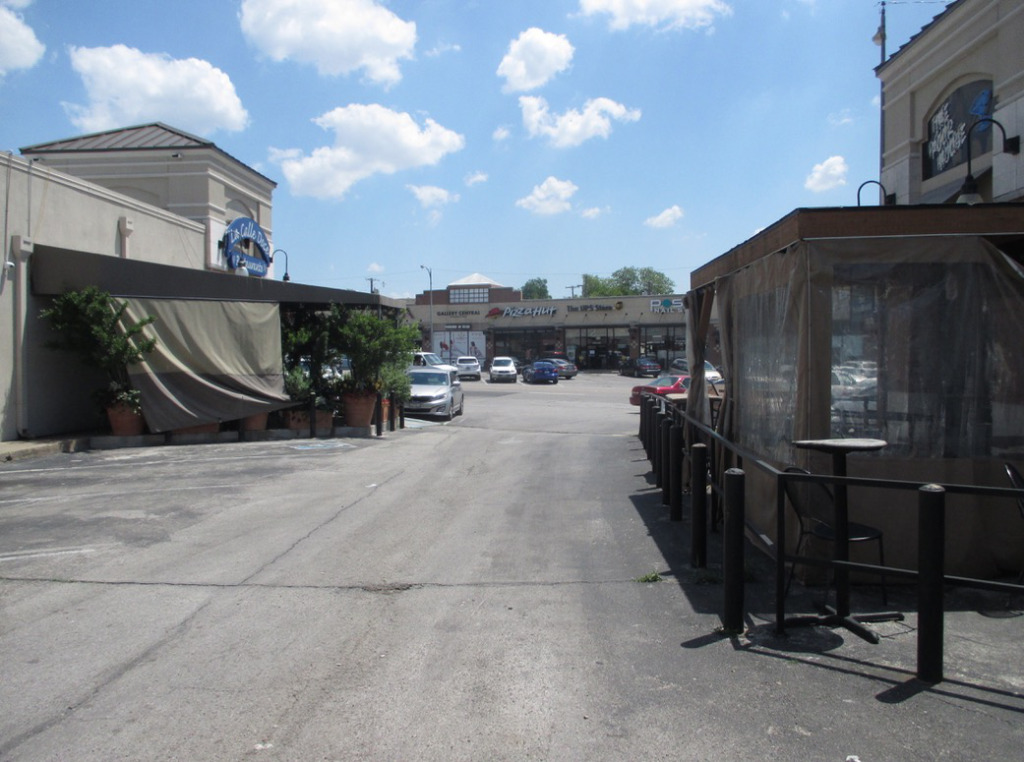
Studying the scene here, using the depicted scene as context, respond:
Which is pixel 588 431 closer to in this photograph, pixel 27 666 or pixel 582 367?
pixel 27 666

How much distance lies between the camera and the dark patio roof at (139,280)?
13.6 m

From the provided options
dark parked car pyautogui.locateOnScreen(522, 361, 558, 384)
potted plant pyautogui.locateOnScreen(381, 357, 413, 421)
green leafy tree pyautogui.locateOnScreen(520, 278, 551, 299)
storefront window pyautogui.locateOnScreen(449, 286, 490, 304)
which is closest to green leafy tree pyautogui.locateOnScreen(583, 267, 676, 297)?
green leafy tree pyautogui.locateOnScreen(520, 278, 551, 299)

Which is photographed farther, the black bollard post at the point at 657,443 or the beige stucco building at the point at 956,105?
the beige stucco building at the point at 956,105

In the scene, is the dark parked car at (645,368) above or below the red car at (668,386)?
above

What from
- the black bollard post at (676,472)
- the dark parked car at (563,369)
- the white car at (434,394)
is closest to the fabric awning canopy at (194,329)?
the white car at (434,394)

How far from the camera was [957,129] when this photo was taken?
42.7 feet

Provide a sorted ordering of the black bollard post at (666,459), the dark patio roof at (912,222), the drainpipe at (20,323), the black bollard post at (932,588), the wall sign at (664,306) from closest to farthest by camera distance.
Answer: the black bollard post at (932,588), the dark patio roof at (912,222), the black bollard post at (666,459), the drainpipe at (20,323), the wall sign at (664,306)

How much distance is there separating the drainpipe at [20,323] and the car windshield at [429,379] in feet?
37.5

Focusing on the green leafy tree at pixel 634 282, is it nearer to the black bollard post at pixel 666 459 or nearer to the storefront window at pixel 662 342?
the storefront window at pixel 662 342

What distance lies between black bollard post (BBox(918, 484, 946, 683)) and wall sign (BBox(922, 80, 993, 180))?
10.2m

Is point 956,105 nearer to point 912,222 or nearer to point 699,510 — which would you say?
point 912,222

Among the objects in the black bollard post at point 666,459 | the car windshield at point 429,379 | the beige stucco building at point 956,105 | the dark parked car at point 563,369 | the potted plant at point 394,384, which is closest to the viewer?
the black bollard post at point 666,459

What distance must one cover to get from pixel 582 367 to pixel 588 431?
45.6m

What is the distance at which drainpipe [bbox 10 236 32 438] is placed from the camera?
516 inches
